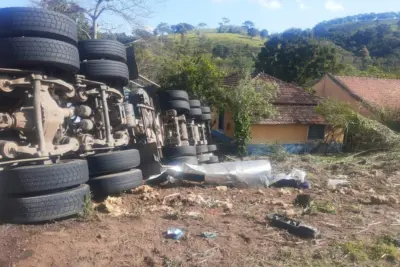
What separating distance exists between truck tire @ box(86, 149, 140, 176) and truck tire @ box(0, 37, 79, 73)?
4.62 feet

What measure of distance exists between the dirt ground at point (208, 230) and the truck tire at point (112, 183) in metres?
0.19

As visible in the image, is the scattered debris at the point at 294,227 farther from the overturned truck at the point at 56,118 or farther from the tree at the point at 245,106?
the tree at the point at 245,106

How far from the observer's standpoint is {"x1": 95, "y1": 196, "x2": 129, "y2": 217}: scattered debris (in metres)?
5.16

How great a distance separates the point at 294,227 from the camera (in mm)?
4684

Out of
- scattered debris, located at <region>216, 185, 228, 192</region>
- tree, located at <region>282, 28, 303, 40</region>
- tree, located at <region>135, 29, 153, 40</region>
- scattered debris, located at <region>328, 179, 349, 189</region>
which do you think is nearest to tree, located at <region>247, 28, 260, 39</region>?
tree, located at <region>282, 28, 303, 40</region>

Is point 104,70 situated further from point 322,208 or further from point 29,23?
point 322,208

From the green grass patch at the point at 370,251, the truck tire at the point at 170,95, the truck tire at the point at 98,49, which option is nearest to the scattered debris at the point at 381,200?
the green grass patch at the point at 370,251

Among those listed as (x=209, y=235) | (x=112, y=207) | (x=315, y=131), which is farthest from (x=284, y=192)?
(x=315, y=131)

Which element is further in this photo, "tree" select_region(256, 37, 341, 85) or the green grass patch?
"tree" select_region(256, 37, 341, 85)

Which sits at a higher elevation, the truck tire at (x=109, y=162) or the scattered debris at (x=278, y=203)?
the truck tire at (x=109, y=162)

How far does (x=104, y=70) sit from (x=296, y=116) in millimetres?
17304

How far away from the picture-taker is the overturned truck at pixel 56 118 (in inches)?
177

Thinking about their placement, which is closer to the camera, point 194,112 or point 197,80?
point 194,112

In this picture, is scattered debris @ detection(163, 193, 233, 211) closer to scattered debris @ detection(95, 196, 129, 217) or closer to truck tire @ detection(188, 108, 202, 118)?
scattered debris @ detection(95, 196, 129, 217)
